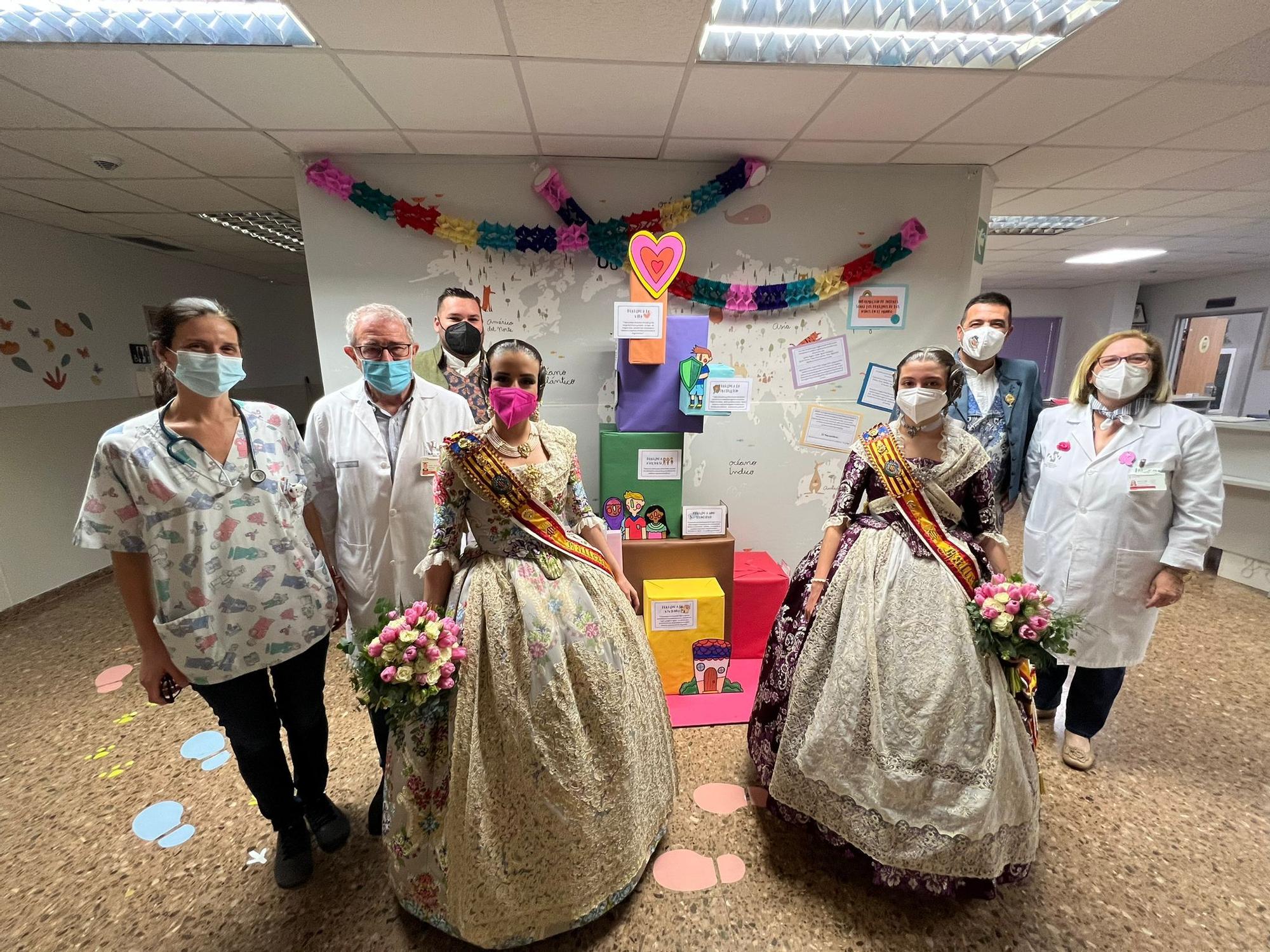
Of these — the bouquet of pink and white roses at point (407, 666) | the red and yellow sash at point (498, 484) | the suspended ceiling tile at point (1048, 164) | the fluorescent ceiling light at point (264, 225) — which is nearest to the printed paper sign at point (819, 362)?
the suspended ceiling tile at point (1048, 164)

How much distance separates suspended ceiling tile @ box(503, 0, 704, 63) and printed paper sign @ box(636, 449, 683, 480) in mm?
1500

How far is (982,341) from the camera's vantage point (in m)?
2.02

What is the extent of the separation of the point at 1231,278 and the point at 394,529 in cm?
940

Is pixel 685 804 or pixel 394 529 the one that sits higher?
pixel 394 529

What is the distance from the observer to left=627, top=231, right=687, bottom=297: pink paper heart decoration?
2.30m

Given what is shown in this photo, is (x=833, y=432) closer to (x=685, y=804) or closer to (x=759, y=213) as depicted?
(x=759, y=213)

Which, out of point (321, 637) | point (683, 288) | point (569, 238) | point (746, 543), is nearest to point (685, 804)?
point (321, 637)

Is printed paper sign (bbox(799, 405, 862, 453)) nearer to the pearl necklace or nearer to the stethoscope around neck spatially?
the pearl necklace

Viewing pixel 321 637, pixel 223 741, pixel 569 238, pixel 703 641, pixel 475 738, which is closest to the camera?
pixel 475 738

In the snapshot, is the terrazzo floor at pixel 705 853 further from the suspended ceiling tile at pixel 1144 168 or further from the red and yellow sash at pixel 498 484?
the suspended ceiling tile at pixel 1144 168

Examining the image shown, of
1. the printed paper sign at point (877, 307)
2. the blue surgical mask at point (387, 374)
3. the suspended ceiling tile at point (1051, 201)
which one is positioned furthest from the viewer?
the suspended ceiling tile at point (1051, 201)

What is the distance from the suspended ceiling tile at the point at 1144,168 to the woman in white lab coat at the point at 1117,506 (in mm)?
1657

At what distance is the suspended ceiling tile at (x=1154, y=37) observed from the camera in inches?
62.2

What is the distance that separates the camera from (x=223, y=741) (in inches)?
87.1
